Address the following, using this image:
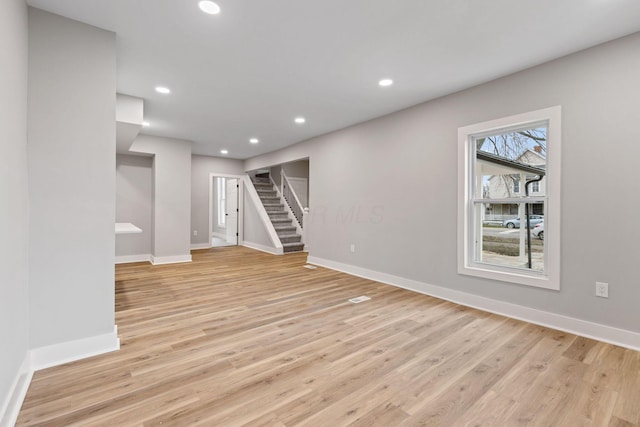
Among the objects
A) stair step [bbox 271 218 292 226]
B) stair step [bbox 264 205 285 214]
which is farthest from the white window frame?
stair step [bbox 264 205 285 214]

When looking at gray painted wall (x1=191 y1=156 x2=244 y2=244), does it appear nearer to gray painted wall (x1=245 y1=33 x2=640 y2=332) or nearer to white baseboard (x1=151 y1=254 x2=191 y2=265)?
white baseboard (x1=151 y1=254 x2=191 y2=265)

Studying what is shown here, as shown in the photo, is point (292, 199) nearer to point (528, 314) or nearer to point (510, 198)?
point (510, 198)

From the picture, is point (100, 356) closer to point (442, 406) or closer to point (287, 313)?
point (287, 313)

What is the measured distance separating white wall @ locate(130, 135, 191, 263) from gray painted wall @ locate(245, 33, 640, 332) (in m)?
3.17

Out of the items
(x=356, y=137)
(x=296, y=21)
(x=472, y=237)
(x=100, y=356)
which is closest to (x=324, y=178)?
(x=356, y=137)

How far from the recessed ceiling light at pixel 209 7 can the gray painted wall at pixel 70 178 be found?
915mm

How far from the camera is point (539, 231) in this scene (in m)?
3.11

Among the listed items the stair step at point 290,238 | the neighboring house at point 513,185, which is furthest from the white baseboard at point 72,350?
the stair step at point 290,238

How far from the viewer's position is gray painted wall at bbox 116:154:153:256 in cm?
606

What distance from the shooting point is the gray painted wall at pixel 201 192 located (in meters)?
7.78

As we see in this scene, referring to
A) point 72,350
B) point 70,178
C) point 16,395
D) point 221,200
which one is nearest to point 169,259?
point 72,350

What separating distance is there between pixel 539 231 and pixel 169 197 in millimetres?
6189

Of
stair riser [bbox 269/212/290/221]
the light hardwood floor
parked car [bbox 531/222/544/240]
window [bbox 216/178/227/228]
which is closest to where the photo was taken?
the light hardwood floor

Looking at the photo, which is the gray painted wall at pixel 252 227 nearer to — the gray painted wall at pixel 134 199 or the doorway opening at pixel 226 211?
the doorway opening at pixel 226 211
